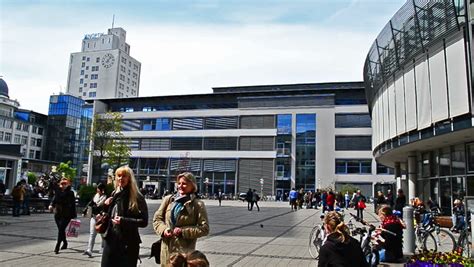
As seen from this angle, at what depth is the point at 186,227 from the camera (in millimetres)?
4504

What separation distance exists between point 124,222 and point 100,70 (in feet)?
431

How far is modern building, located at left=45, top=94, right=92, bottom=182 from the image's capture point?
10275 cm

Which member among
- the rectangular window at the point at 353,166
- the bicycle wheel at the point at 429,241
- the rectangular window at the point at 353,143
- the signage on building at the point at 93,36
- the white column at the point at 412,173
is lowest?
the bicycle wheel at the point at 429,241

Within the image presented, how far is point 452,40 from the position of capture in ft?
56.3

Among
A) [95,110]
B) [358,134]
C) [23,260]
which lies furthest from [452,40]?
[95,110]

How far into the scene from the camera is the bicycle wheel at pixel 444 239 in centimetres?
1061

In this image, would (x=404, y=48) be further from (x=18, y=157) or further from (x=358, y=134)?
(x=358, y=134)

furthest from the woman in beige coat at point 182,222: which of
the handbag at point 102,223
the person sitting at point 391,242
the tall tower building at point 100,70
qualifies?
the tall tower building at point 100,70

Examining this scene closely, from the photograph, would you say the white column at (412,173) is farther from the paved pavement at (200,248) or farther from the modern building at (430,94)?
the paved pavement at (200,248)

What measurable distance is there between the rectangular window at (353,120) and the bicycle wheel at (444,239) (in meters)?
58.6

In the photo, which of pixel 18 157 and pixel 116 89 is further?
pixel 116 89

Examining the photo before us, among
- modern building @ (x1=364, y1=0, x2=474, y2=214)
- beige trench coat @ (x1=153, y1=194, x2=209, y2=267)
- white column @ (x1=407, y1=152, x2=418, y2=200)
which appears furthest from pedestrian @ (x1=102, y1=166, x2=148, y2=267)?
white column @ (x1=407, y1=152, x2=418, y2=200)

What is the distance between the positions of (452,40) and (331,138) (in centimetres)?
5288

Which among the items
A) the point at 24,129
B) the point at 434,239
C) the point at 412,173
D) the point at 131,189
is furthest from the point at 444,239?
the point at 24,129
